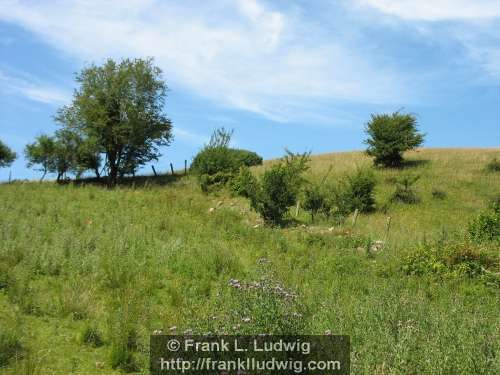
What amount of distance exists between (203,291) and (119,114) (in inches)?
1606

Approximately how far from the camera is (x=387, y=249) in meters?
13.5

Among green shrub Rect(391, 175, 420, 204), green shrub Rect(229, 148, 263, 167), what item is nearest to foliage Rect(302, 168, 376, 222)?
green shrub Rect(391, 175, 420, 204)

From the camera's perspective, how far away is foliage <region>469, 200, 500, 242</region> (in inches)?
622

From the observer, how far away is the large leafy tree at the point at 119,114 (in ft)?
A: 149

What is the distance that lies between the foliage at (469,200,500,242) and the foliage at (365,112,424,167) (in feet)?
60.1

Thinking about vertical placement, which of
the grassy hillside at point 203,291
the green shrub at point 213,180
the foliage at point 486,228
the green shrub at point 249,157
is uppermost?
the green shrub at point 249,157

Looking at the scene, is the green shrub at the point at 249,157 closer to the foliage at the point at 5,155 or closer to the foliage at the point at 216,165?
the foliage at the point at 216,165

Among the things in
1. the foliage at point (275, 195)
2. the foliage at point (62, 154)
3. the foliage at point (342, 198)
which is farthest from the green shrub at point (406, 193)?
the foliage at point (62, 154)

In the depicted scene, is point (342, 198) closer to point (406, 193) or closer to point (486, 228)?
point (406, 193)

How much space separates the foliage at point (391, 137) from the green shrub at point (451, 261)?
907 inches

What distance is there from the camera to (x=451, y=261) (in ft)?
38.4

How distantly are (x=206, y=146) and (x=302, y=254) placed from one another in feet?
70.8

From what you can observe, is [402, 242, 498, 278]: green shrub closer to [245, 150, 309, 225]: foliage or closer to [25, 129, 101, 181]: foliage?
[245, 150, 309, 225]: foliage

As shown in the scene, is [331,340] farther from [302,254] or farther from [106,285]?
[302,254]
